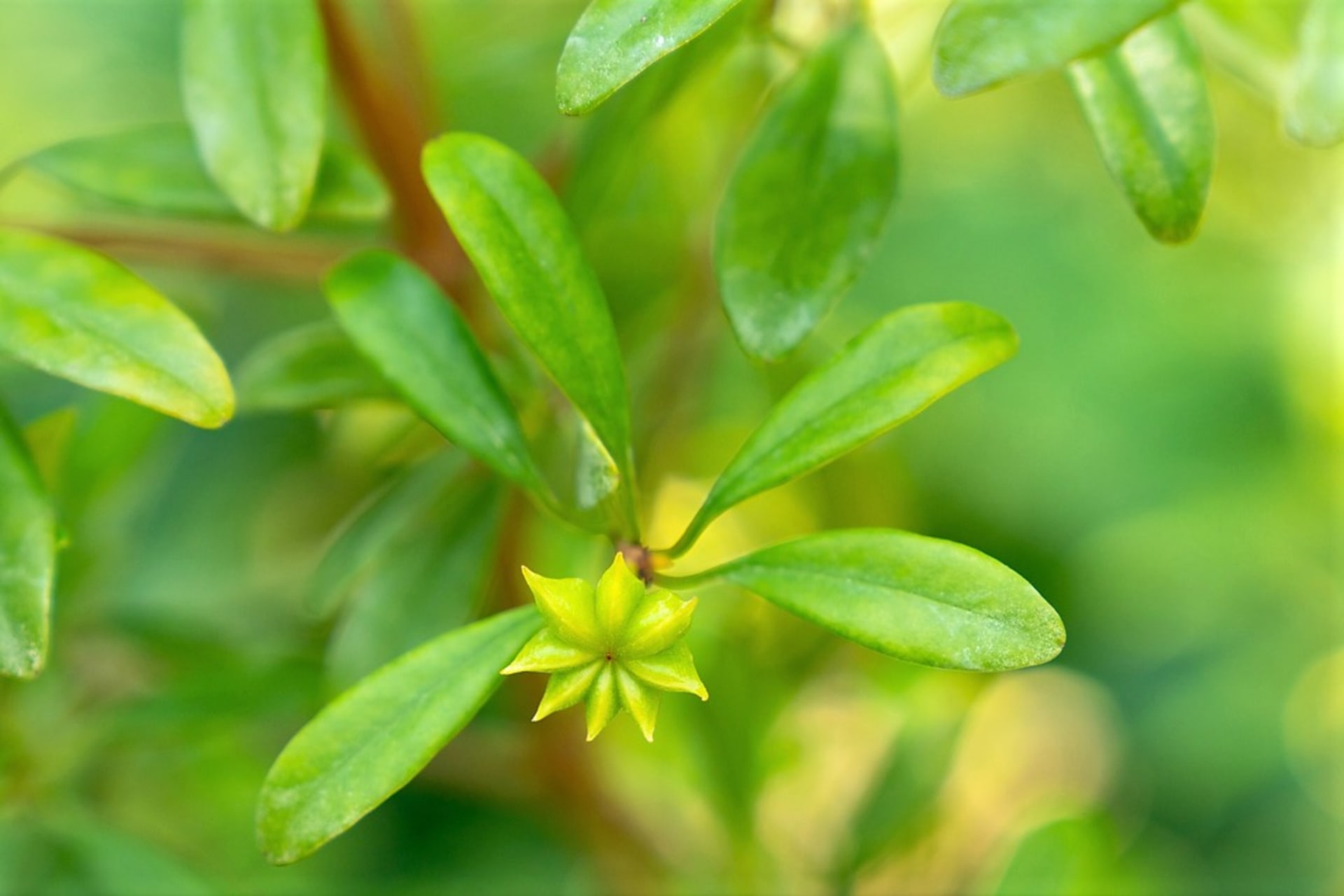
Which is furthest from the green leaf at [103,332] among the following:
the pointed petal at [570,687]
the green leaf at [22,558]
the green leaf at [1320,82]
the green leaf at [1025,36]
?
the green leaf at [1320,82]

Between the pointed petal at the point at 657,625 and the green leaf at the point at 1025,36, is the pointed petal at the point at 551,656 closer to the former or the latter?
the pointed petal at the point at 657,625

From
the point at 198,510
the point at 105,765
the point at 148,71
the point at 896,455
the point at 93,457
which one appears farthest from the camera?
the point at 148,71

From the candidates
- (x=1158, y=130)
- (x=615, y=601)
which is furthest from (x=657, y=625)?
(x=1158, y=130)

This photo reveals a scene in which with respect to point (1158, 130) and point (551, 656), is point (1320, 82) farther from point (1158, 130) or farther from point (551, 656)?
point (551, 656)

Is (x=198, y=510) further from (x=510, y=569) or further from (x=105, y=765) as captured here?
(x=510, y=569)

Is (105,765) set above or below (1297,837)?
above

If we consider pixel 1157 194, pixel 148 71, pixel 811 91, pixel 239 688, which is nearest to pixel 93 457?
pixel 239 688
